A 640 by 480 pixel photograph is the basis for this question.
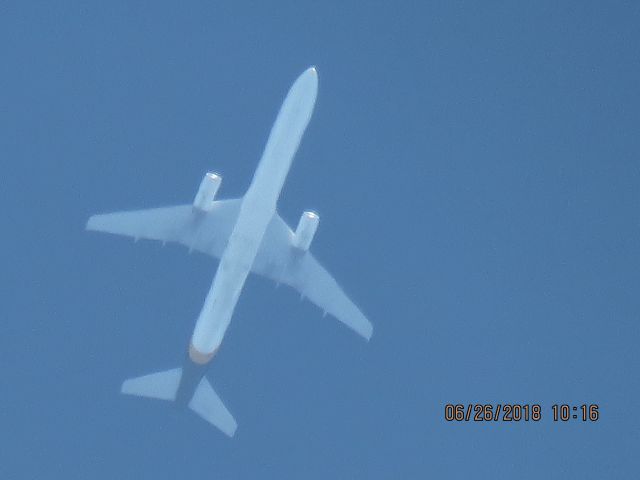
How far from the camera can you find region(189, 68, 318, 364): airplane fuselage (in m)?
40.4

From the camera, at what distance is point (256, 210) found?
4084 centimetres

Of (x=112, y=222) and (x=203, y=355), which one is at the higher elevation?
(x=112, y=222)

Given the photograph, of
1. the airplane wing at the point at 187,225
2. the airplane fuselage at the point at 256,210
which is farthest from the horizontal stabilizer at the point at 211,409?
the airplane wing at the point at 187,225

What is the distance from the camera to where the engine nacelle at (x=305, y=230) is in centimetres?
4244

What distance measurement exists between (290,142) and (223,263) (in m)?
5.53

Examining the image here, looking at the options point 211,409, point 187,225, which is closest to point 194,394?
point 211,409

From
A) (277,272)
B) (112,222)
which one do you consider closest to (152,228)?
(112,222)

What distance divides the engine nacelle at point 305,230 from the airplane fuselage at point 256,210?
185 cm

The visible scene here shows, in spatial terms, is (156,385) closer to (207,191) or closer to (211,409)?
(211,409)

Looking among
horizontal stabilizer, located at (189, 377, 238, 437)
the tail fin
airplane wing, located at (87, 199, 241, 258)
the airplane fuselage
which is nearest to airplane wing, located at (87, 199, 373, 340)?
airplane wing, located at (87, 199, 241, 258)

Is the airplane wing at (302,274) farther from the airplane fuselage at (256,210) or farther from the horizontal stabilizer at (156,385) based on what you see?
the horizontal stabilizer at (156,385)

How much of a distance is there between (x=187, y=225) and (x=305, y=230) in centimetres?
512

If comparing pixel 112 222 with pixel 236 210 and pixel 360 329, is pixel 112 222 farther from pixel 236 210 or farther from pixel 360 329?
pixel 360 329

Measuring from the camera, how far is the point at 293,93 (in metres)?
40.6
